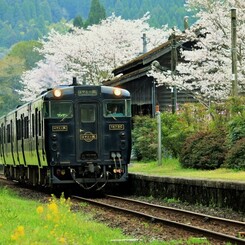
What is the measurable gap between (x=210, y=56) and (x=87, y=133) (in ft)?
50.8

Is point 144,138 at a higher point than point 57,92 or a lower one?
lower

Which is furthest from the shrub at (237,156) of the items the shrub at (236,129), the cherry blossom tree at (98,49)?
the cherry blossom tree at (98,49)

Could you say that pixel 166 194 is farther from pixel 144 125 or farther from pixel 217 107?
pixel 144 125

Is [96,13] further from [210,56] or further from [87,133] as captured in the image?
[87,133]

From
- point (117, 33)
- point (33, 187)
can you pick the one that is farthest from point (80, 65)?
point (33, 187)

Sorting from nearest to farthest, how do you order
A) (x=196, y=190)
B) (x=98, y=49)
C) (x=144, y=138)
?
(x=196, y=190) < (x=144, y=138) < (x=98, y=49)

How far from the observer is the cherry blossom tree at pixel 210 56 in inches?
1421

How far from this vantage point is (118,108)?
79.6 feet

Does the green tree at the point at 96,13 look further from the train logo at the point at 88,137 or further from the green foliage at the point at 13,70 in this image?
the train logo at the point at 88,137

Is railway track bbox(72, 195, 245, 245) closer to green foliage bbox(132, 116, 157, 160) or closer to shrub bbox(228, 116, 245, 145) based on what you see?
shrub bbox(228, 116, 245, 145)

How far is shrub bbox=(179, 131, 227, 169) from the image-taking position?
24.2m

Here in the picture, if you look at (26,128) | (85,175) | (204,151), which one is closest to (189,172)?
(204,151)

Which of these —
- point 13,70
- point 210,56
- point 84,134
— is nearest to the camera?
point 84,134

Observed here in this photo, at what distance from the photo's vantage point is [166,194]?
2200 centimetres
